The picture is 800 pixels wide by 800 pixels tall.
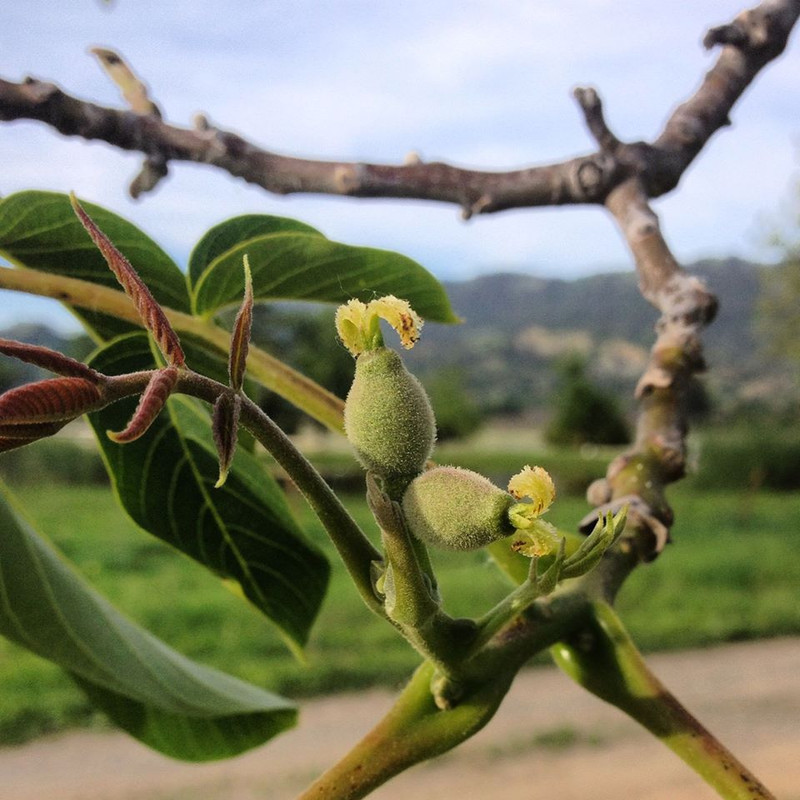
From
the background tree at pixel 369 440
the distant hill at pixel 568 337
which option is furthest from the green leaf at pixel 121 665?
the distant hill at pixel 568 337

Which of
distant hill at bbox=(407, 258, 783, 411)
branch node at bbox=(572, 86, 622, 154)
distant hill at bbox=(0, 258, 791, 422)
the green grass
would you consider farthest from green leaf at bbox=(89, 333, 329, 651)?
distant hill at bbox=(407, 258, 783, 411)

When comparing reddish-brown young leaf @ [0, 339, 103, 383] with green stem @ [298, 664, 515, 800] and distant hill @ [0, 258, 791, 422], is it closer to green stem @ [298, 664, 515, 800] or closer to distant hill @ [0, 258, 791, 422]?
green stem @ [298, 664, 515, 800]

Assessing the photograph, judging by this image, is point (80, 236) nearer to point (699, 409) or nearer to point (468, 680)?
point (468, 680)

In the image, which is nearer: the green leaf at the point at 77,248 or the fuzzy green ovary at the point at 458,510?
the fuzzy green ovary at the point at 458,510

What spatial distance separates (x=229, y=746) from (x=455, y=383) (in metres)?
8.79

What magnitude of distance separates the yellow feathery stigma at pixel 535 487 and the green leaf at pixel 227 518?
0.83 ft

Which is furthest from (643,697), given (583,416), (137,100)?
(583,416)

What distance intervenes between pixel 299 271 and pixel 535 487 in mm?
218

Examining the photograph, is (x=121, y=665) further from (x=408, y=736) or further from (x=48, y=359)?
(x=48, y=359)

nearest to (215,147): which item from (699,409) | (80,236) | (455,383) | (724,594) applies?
(80,236)

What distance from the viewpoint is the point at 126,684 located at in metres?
0.42

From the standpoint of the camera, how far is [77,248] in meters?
0.42

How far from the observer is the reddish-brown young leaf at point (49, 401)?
16 centimetres

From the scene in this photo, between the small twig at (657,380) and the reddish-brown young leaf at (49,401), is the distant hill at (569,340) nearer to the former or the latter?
the small twig at (657,380)
